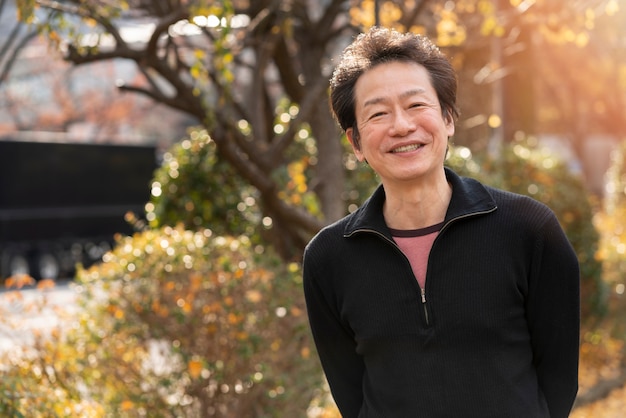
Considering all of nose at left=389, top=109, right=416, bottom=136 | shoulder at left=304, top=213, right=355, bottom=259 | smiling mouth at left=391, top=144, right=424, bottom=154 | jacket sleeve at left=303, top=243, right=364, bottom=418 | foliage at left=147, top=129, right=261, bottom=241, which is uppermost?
nose at left=389, top=109, right=416, bottom=136

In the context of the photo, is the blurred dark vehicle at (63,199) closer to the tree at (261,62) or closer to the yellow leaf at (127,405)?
the tree at (261,62)

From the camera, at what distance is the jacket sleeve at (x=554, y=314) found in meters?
2.80

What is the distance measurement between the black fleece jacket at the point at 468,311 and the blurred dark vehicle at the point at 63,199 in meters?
18.6

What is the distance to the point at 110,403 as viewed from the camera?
591cm

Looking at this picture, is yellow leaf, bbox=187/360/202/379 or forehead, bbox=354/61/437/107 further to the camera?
yellow leaf, bbox=187/360/202/379

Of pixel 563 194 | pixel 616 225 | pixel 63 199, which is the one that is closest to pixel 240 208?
pixel 563 194

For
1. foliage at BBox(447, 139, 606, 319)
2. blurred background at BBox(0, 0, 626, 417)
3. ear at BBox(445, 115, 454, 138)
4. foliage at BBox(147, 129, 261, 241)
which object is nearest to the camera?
ear at BBox(445, 115, 454, 138)

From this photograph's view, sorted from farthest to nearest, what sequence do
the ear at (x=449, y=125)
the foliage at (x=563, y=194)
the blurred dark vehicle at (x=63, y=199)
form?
the blurred dark vehicle at (x=63, y=199) < the foliage at (x=563, y=194) < the ear at (x=449, y=125)

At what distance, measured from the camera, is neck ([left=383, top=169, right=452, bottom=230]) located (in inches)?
112

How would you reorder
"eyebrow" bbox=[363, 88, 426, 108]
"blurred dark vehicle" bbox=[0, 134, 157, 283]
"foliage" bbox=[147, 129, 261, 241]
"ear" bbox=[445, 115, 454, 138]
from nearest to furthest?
"eyebrow" bbox=[363, 88, 426, 108] < "ear" bbox=[445, 115, 454, 138] < "foliage" bbox=[147, 129, 261, 241] < "blurred dark vehicle" bbox=[0, 134, 157, 283]

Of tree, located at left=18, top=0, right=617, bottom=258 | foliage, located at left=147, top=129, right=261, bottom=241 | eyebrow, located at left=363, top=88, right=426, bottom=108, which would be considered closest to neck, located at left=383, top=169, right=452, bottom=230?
eyebrow, located at left=363, top=88, right=426, bottom=108

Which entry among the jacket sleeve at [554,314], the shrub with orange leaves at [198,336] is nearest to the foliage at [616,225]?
the shrub with orange leaves at [198,336]

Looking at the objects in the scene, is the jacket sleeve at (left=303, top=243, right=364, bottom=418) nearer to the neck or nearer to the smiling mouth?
the neck

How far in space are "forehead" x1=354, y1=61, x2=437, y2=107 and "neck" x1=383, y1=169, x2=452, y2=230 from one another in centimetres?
24
